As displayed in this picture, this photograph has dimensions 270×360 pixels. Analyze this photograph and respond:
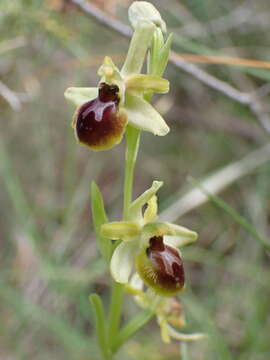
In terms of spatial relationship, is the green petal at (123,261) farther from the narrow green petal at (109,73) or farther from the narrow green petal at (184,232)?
the narrow green petal at (109,73)

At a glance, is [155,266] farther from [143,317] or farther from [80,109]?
[80,109]

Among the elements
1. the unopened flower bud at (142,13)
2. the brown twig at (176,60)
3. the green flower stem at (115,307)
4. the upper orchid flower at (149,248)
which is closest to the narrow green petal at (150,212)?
the upper orchid flower at (149,248)

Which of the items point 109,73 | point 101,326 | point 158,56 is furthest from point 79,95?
point 101,326

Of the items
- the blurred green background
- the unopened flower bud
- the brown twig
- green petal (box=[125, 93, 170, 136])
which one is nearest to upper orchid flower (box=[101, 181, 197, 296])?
green petal (box=[125, 93, 170, 136])

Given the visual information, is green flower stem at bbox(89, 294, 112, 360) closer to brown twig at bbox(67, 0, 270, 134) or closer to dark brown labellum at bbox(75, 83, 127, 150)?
dark brown labellum at bbox(75, 83, 127, 150)

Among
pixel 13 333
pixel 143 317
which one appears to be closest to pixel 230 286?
pixel 13 333

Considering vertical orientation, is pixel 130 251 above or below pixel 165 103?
above
